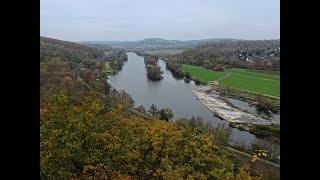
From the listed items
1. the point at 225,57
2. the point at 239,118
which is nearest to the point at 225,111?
the point at 239,118

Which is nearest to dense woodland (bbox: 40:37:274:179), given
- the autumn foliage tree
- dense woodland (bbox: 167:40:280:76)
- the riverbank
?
the autumn foliage tree

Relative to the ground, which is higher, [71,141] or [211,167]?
[71,141]

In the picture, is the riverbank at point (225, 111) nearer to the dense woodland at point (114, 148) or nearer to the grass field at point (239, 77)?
the grass field at point (239, 77)

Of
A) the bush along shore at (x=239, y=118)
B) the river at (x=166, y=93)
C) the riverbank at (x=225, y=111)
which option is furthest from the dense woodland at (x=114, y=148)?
the riverbank at (x=225, y=111)
